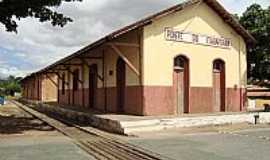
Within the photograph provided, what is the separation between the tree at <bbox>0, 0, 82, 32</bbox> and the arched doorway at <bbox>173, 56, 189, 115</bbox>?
5.98 metres

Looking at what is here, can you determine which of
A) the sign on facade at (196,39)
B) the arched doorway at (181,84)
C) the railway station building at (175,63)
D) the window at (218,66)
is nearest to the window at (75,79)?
the railway station building at (175,63)

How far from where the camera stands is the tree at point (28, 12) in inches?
635

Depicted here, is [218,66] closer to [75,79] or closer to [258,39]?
A: [258,39]

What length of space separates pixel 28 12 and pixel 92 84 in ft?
36.3

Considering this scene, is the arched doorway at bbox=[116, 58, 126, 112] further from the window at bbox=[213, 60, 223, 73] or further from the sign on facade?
the window at bbox=[213, 60, 223, 73]

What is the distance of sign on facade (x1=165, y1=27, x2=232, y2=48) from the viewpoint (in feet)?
66.8

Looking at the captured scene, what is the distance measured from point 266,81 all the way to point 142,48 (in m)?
11.2

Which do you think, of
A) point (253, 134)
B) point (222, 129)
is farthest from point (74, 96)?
point (253, 134)

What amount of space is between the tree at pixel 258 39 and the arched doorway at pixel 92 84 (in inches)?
349

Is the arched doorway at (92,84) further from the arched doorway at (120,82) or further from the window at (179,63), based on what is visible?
the window at (179,63)

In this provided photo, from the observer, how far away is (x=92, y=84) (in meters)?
27.2

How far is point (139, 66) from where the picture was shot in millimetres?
19500

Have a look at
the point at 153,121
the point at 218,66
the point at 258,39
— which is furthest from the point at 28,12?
the point at 258,39

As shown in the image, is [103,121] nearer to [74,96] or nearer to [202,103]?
[202,103]
